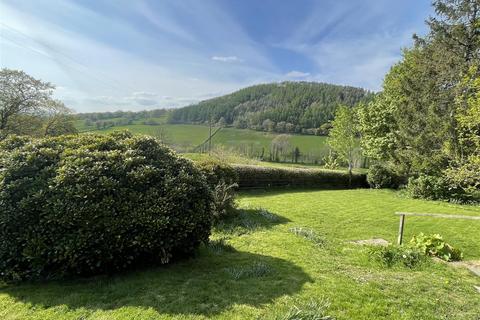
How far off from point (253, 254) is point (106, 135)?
365 cm

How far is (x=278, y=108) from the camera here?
82375 mm

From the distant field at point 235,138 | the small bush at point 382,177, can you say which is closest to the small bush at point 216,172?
the small bush at point 382,177

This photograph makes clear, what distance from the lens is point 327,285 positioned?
4043mm

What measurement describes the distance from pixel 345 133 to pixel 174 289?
27.8 meters

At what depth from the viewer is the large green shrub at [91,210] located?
3.98m

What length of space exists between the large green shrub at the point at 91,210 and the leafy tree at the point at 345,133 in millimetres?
26100

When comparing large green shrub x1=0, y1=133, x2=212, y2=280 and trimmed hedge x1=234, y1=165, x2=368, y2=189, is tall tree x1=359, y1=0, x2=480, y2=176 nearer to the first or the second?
trimmed hedge x1=234, y1=165, x2=368, y2=189

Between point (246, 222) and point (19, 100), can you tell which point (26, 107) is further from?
point (246, 222)

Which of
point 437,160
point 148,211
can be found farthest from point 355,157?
point 148,211

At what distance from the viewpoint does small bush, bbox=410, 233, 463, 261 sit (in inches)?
244

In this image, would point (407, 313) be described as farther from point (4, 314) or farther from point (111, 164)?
point (4, 314)

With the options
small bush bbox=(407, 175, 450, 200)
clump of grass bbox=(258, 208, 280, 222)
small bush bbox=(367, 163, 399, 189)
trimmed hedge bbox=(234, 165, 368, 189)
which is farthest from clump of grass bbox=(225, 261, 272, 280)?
small bush bbox=(367, 163, 399, 189)

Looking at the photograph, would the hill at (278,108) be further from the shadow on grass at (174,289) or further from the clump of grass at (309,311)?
the clump of grass at (309,311)

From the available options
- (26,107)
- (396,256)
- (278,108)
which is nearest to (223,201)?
(396,256)
